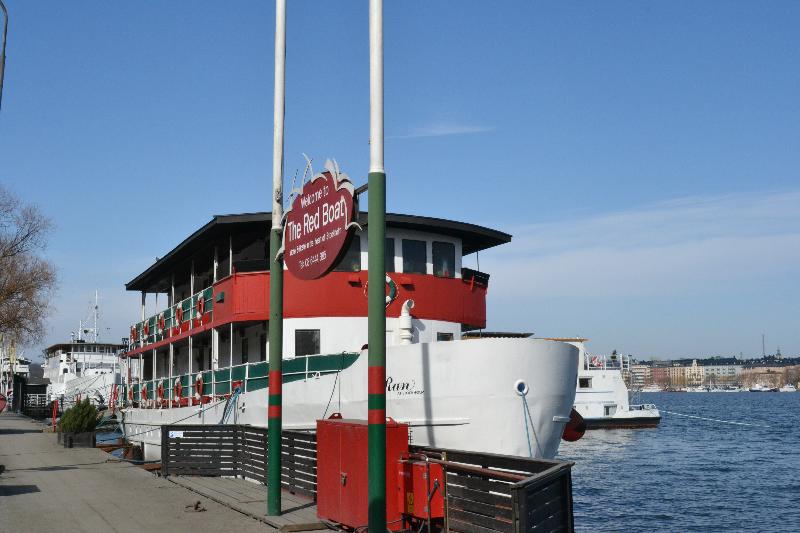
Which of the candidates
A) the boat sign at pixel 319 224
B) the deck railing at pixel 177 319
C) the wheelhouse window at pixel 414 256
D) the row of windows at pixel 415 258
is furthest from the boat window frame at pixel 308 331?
the boat sign at pixel 319 224

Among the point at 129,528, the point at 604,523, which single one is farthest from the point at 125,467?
the point at 604,523

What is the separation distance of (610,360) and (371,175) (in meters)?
59.4

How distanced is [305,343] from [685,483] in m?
18.7

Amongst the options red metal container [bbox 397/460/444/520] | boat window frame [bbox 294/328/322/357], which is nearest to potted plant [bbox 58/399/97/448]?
boat window frame [bbox 294/328/322/357]

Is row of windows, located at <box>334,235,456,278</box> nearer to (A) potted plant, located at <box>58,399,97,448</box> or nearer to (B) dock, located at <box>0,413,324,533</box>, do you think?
(B) dock, located at <box>0,413,324,533</box>

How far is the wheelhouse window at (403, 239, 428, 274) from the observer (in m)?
20.8

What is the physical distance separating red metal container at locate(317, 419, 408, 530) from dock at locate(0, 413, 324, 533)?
0.55 meters

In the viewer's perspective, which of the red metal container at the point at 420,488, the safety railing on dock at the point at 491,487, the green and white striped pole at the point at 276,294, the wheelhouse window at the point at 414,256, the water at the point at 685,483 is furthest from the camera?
the water at the point at 685,483

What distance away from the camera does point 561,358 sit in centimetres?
1505

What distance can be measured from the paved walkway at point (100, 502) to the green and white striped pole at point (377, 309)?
2.97 metres

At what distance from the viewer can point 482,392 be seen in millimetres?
14445

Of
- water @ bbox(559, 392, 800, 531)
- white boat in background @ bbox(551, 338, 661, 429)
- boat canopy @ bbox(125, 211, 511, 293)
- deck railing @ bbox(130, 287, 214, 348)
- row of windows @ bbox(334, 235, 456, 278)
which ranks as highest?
boat canopy @ bbox(125, 211, 511, 293)

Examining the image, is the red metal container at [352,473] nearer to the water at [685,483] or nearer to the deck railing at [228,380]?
the deck railing at [228,380]

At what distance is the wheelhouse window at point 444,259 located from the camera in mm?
21250
